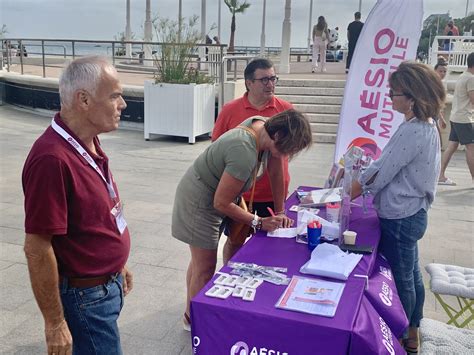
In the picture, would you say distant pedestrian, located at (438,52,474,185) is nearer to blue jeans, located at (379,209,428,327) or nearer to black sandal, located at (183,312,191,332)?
blue jeans, located at (379,209,428,327)

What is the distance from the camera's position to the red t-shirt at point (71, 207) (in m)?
1.58

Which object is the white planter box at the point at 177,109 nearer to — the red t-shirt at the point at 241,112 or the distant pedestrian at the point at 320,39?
the red t-shirt at the point at 241,112

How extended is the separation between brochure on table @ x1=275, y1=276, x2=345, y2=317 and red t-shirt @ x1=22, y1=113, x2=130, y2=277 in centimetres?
69

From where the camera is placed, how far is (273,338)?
183 cm

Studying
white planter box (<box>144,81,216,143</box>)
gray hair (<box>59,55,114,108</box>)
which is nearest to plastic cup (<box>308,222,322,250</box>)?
gray hair (<box>59,55,114,108</box>)

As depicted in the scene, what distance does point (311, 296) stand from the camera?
6.46 feet

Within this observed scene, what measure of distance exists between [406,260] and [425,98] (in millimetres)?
925

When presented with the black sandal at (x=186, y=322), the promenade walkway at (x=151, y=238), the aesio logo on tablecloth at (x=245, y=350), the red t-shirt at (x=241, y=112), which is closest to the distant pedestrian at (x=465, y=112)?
the promenade walkway at (x=151, y=238)

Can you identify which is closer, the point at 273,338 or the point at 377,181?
the point at 273,338

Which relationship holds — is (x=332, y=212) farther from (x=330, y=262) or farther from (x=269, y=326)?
(x=269, y=326)

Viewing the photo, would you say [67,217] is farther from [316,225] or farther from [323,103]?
[323,103]

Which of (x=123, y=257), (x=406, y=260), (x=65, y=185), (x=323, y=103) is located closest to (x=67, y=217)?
(x=65, y=185)

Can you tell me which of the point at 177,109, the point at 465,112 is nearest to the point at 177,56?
the point at 177,109

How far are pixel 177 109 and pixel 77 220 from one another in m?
7.51
